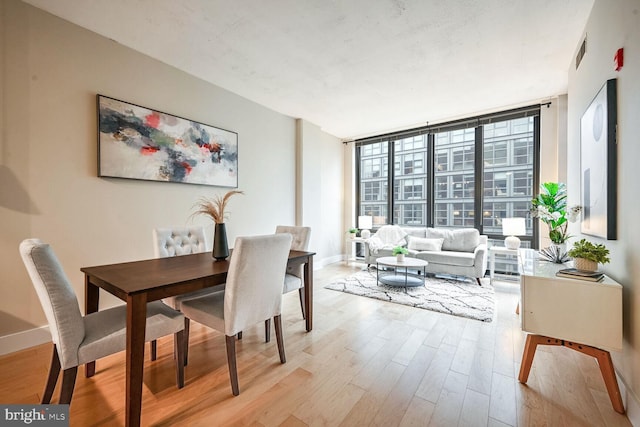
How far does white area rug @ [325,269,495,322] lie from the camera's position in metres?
3.06

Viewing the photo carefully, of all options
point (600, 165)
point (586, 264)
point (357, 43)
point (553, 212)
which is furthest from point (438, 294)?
point (357, 43)

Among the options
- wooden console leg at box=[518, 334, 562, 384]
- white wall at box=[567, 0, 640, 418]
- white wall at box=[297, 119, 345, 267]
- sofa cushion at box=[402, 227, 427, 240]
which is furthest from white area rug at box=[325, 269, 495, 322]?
white wall at box=[567, 0, 640, 418]

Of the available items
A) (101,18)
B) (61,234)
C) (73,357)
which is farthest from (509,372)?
(101,18)

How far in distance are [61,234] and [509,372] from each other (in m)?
3.71

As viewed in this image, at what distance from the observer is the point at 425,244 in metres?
4.73

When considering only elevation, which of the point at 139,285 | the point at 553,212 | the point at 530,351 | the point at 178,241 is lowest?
the point at 530,351

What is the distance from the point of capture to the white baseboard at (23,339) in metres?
2.08

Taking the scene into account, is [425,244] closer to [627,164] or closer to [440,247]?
[440,247]

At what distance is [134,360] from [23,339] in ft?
5.64

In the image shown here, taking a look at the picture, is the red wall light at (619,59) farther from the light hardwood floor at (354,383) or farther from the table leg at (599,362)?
the light hardwood floor at (354,383)

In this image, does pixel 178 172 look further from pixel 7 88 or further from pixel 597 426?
pixel 597 426

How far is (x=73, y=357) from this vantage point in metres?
1.31

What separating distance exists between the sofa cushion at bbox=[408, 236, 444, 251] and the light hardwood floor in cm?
215
